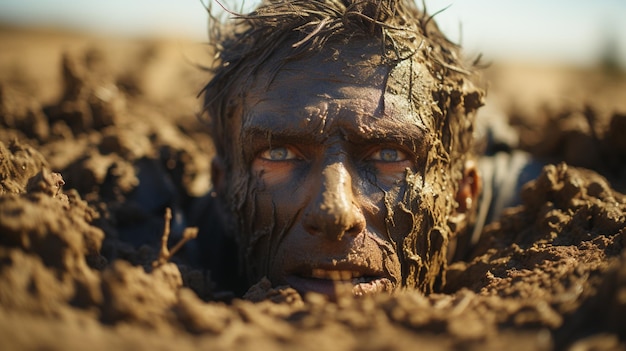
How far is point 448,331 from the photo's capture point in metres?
1.72

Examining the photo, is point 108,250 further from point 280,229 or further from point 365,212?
point 365,212

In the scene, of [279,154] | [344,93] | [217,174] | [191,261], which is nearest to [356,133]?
[344,93]

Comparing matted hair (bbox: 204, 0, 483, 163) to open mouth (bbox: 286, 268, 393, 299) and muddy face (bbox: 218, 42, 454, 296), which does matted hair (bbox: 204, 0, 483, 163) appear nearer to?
muddy face (bbox: 218, 42, 454, 296)

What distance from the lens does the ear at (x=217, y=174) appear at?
11.6ft

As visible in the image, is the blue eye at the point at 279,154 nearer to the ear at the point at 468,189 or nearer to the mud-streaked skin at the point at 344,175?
the mud-streaked skin at the point at 344,175

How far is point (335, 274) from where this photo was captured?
2.63m

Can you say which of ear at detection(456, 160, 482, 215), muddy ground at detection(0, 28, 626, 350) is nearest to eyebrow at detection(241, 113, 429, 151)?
ear at detection(456, 160, 482, 215)

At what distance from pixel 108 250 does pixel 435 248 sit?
1.62 meters

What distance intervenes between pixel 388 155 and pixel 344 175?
1.02ft

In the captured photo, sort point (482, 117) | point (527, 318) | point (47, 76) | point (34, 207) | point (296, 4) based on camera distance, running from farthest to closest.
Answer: point (47, 76) → point (482, 117) → point (296, 4) → point (34, 207) → point (527, 318)

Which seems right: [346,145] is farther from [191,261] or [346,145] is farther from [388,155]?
[191,261]

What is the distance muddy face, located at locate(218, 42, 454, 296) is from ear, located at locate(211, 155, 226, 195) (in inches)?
18.5

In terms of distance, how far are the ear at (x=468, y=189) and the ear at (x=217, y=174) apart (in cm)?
136

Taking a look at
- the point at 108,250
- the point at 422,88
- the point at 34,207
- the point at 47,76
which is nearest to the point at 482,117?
the point at 422,88
